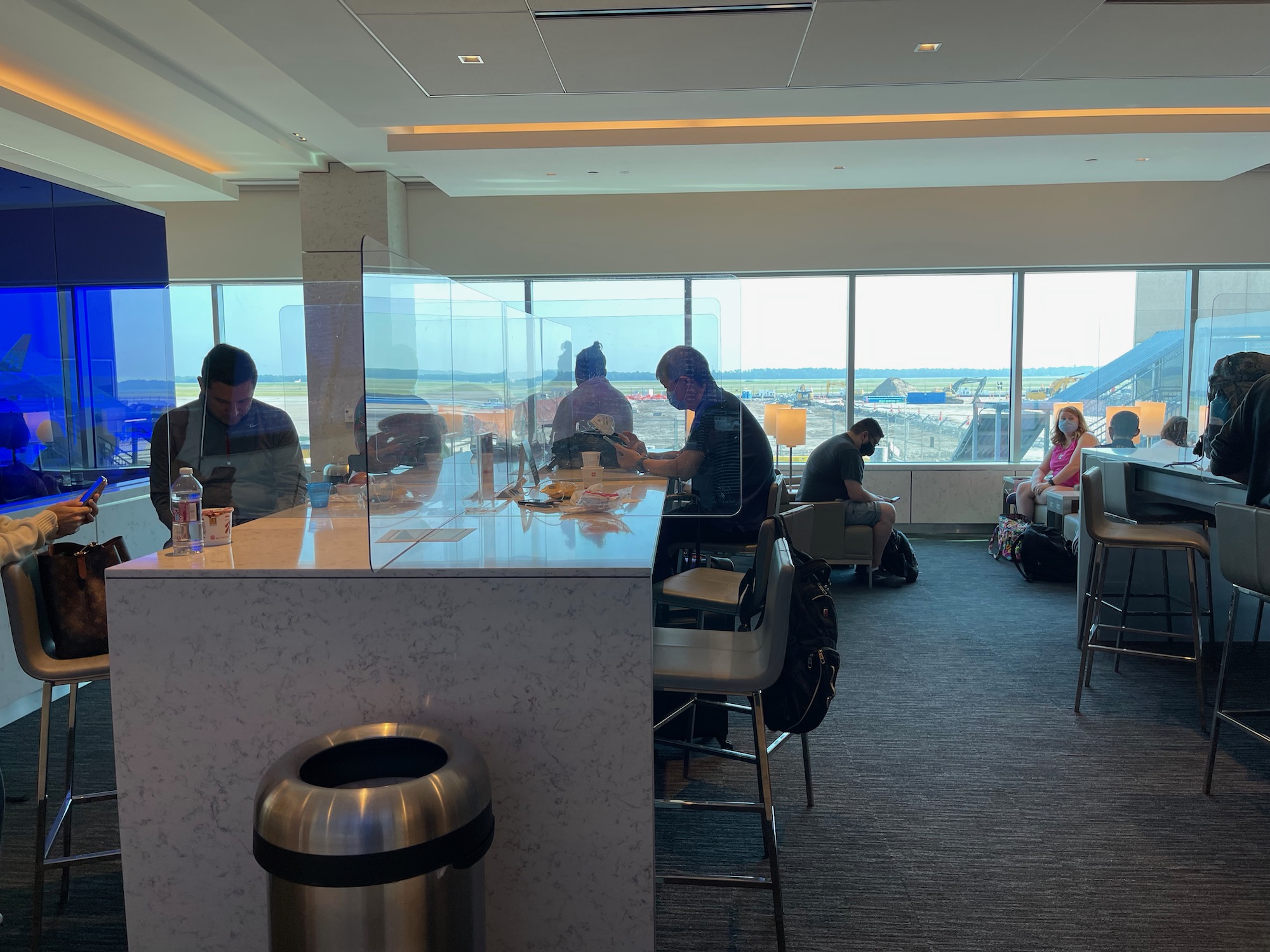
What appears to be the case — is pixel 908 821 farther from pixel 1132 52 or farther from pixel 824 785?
pixel 1132 52

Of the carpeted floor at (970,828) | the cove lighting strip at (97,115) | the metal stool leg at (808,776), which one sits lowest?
the carpeted floor at (970,828)

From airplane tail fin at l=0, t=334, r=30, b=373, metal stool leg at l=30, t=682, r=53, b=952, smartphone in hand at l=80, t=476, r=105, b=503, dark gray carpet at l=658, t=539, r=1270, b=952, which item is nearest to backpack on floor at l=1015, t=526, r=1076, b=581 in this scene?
dark gray carpet at l=658, t=539, r=1270, b=952

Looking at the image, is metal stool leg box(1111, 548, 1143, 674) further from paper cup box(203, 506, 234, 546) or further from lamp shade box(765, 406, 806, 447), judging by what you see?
paper cup box(203, 506, 234, 546)

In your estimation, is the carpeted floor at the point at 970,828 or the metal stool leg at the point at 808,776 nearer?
the carpeted floor at the point at 970,828

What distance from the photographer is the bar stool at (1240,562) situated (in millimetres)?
2662

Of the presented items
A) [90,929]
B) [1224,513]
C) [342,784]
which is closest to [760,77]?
[1224,513]

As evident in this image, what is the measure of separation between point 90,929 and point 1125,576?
4.46 metres

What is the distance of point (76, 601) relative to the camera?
209cm

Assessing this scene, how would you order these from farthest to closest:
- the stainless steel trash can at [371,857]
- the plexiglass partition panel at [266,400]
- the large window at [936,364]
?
the large window at [936,364] < the plexiglass partition panel at [266,400] < the stainless steel trash can at [371,857]

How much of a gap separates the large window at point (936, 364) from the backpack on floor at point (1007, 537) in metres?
1.23

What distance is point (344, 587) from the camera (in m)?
1.84

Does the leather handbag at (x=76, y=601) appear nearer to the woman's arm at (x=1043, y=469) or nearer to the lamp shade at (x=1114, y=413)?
the woman's arm at (x=1043, y=469)

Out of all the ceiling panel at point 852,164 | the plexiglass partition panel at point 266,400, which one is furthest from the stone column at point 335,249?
the ceiling panel at point 852,164

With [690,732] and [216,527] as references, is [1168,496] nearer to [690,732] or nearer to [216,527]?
[690,732]
